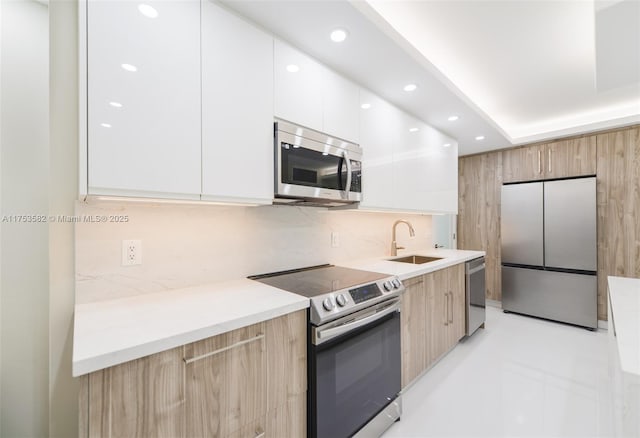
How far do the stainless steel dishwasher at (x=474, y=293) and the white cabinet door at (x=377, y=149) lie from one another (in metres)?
1.21

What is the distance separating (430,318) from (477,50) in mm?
2116

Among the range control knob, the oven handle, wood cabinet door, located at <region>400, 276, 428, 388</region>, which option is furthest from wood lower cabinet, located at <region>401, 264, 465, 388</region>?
the range control knob

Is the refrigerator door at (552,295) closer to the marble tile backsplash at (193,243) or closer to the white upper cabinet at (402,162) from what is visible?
the white upper cabinet at (402,162)

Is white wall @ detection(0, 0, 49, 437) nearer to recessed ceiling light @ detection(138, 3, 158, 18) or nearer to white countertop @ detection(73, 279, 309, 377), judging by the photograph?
white countertop @ detection(73, 279, 309, 377)

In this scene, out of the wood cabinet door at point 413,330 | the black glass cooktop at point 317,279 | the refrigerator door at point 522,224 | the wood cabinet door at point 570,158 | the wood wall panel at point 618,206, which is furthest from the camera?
the refrigerator door at point 522,224

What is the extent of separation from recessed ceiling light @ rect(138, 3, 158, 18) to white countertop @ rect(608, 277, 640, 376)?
6.48ft

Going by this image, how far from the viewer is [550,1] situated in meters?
1.62

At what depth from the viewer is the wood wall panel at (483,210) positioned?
Result: 154 inches

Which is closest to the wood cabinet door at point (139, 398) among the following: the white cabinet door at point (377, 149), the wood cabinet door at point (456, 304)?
the white cabinet door at point (377, 149)

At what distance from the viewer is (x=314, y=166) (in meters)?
1.66

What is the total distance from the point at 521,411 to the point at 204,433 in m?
2.01

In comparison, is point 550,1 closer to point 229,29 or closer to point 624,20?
point 624,20

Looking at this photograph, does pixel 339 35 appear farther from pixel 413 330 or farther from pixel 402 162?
pixel 413 330

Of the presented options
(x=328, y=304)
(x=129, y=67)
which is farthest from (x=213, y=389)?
(x=129, y=67)
